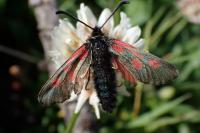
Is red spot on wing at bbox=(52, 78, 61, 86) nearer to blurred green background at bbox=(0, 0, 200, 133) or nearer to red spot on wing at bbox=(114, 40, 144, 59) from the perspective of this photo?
red spot on wing at bbox=(114, 40, 144, 59)

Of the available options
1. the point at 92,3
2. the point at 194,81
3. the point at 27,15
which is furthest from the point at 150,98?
the point at 27,15

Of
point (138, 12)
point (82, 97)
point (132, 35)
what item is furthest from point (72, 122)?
point (138, 12)

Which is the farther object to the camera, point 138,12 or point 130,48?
point 138,12

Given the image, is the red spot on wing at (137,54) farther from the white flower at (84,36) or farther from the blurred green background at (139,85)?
the blurred green background at (139,85)

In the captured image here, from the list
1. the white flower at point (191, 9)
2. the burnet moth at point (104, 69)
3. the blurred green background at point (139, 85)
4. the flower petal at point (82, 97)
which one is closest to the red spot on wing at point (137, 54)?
the burnet moth at point (104, 69)

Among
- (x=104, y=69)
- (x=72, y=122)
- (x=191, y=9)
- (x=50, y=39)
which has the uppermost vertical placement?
(x=191, y=9)

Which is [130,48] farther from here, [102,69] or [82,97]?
[82,97]

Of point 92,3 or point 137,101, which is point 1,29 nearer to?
point 92,3
